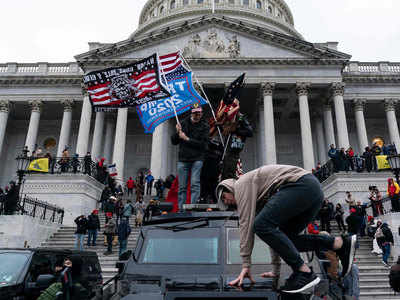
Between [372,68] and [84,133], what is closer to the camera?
[84,133]

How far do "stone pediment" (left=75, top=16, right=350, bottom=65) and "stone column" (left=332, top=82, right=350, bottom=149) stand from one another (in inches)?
117

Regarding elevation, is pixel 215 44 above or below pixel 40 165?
above

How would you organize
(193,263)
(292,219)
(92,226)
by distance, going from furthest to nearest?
(92,226), (193,263), (292,219)

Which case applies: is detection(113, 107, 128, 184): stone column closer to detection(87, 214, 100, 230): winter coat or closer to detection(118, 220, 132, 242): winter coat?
detection(87, 214, 100, 230): winter coat

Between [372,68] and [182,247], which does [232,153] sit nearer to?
[182,247]

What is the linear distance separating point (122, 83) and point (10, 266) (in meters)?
7.39

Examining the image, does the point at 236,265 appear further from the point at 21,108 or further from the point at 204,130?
the point at 21,108

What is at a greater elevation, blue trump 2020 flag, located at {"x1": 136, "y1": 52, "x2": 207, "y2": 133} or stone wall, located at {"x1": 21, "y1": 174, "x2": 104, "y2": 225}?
blue trump 2020 flag, located at {"x1": 136, "y1": 52, "x2": 207, "y2": 133}

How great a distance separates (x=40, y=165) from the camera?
22.2 meters

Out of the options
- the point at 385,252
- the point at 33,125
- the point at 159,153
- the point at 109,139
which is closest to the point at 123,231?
the point at 385,252

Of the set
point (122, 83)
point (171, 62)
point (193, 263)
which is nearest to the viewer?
point (193, 263)

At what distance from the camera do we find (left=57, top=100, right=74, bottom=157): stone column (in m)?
30.9

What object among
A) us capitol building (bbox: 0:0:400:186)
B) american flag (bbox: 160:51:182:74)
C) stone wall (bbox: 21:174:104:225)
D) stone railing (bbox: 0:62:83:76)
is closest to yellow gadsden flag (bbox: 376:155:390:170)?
us capitol building (bbox: 0:0:400:186)

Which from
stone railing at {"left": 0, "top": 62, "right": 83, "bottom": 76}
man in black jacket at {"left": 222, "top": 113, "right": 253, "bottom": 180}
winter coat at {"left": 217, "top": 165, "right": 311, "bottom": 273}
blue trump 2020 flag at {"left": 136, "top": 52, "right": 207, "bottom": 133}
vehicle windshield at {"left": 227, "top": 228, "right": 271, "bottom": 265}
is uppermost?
stone railing at {"left": 0, "top": 62, "right": 83, "bottom": 76}
